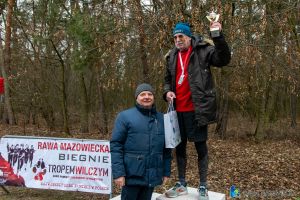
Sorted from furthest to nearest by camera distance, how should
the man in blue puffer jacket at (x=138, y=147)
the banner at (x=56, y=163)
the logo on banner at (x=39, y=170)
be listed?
the logo on banner at (x=39, y=170) → the banner at (x=56, y=163) → the man in blue puffer jacket at (x=138, y=147)

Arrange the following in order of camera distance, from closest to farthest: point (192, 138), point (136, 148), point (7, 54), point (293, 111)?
point (136, 148) < point (192, 138) < point (7, 54) < point (293, 111)

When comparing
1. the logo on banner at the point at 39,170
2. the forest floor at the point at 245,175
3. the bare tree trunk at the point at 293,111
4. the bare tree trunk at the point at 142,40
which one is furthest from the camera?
the bare tree trunk at the point at 293,111

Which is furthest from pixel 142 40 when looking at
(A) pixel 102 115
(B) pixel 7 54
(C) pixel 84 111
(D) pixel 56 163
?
(B) pixel 7 54

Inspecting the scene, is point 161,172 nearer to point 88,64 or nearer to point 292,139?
point 88,64

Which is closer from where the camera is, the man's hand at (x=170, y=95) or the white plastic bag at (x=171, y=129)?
the white plastic bag at (x=171, y=129)

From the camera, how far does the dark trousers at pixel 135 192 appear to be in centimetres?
380

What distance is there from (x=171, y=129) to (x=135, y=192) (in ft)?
2.45

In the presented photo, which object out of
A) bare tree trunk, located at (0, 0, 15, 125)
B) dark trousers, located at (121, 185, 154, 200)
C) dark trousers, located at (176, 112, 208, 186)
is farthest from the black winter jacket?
bare tree trunk, located at (0, 0, 15, 125)

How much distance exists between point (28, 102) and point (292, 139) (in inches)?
431

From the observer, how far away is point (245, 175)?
876cm

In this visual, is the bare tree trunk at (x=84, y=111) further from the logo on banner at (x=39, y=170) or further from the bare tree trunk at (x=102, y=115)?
the logo on banner at (x=39, y=170)

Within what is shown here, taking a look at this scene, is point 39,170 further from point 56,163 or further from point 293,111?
point 293,111

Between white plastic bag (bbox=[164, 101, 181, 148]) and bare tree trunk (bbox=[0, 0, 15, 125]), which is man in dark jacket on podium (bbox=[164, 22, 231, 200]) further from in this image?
bare tree trunk (bbox=[0, 0, 15, 125])

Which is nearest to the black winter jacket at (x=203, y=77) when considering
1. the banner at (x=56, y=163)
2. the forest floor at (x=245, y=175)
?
the banner at (x=56, y=163)
